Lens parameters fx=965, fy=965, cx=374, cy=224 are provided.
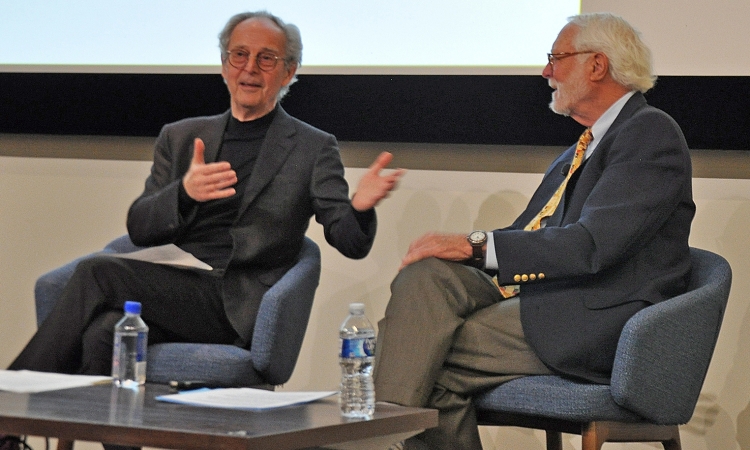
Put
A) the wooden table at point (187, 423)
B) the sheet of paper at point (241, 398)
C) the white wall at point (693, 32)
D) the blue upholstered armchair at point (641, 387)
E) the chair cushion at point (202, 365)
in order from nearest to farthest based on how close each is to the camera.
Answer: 1. the wooden table at point (187, 423)
2. the sheet of paper at point (241, 398)
3. the blue upholstered armchair at point (641, 387)
4. the chair cushion at point (202, 365)
5. the white wall at point (693, 32)

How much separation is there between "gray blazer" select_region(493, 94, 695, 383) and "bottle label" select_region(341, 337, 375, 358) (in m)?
0.57

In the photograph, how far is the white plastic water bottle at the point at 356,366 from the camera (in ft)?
5.79

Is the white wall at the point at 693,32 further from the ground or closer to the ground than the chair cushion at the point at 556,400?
further from the ground

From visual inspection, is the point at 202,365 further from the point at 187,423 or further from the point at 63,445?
the point at 187,423

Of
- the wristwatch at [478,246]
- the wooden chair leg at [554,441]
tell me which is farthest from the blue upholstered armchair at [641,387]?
the wooden chair leg at [554,441]

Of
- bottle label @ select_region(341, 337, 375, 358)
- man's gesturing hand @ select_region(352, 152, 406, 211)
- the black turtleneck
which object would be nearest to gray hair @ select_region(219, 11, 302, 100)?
the black turtleneck

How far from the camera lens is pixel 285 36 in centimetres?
313

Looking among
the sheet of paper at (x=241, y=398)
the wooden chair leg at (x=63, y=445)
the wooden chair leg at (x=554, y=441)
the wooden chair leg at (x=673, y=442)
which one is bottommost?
the wooden chair leg at (x=63, y=445)

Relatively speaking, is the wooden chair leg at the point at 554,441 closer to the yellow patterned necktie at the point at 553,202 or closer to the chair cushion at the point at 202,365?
the yellow patterned necktie at the point at 553,202

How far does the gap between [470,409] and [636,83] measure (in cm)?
100

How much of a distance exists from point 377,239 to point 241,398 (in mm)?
1697

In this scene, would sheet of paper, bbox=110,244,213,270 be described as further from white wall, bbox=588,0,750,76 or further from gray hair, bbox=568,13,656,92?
white wall, bbox=588,0,750,76

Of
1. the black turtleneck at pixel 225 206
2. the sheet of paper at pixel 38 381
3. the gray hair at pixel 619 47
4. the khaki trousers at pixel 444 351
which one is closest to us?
the sheet of paper at pixel 38 381

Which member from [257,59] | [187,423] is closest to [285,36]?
[257,59]
